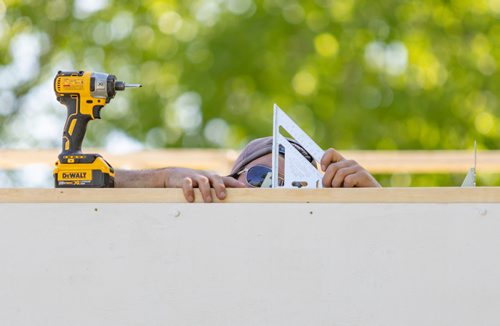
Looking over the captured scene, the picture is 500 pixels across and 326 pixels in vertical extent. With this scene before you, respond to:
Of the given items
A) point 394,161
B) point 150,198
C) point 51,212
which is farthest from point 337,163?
point 394,161

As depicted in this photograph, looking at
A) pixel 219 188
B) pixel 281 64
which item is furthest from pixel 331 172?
pixel 281 64

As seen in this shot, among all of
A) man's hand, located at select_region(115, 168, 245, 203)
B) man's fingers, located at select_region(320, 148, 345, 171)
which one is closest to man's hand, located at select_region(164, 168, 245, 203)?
man's hand, located at select_region(115, 168, 245, 203)

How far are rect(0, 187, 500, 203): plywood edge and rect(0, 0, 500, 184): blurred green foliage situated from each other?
35.6ft

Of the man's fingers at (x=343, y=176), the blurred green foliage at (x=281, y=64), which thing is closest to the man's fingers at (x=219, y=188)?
the man's fingers at (x=343, y=176)

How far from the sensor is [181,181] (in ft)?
11.5

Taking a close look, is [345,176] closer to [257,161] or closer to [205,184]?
[205,184]

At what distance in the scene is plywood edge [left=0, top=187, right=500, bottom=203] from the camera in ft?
10.5

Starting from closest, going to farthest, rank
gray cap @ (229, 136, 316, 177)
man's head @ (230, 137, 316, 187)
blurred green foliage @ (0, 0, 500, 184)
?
1. man's head @ (230, 137, 316, 187)
2. gray cap @ (229, 136, 316, 177)
3. blurred green foliage @ (0, 0, 500, 184)

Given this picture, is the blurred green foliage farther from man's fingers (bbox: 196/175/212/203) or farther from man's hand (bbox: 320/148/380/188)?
man's fingers (bbox: 196/175/212/203)

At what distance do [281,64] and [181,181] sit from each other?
11.8 meters

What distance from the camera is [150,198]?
130 inches

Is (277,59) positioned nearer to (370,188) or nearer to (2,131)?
(2,131)

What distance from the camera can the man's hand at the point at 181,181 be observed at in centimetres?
329

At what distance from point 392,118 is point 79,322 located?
11.7 metres
